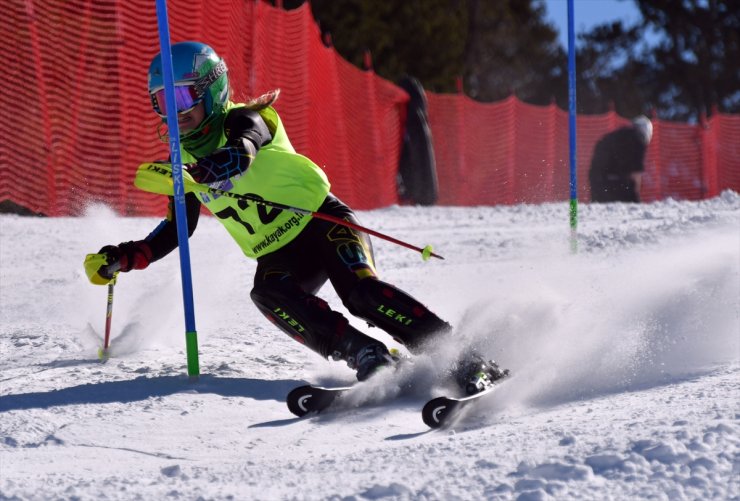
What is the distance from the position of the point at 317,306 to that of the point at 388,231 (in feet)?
21.2

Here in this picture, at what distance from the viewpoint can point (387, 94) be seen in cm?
1617

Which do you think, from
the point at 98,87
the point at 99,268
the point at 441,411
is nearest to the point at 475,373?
the point at 441,411

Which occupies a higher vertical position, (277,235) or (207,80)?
(207,80)

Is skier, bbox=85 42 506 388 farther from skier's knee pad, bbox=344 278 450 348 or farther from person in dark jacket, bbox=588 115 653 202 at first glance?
person in dark jacket, bbox=588 115 653 202

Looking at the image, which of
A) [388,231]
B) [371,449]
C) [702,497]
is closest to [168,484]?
[371,449]

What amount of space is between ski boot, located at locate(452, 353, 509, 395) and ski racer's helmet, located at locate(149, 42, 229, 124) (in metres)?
1.50

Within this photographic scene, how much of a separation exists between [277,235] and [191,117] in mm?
616

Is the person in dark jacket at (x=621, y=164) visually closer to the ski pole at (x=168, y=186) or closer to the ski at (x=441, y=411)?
the ski pole at (x=168, y=186)

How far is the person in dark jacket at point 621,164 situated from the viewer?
16.8 m

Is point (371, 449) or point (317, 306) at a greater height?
point (317, 306)

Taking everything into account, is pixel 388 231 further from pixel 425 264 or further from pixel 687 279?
pixel 687 279

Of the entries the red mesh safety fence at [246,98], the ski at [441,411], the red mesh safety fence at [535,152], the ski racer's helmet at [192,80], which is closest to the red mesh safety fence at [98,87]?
the red mesh safety fence at [246,98]

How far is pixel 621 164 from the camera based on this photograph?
1678cm

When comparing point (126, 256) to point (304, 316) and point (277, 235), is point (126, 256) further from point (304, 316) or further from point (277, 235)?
point (304, 316)
